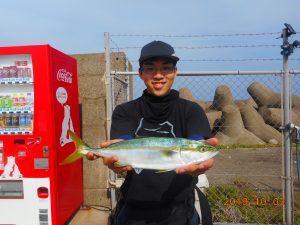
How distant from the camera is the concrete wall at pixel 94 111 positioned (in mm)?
5527

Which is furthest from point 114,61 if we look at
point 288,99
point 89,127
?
point 288,99

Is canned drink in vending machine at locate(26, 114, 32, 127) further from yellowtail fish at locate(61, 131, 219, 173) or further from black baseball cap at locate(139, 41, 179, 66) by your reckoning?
black baseball cap at locate(139, 41, 179, 66)

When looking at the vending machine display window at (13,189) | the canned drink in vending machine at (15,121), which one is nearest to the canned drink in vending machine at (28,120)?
the canned drink in vending machine at (15,121)

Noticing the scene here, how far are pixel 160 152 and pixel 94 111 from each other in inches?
135

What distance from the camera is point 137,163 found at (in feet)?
7.72

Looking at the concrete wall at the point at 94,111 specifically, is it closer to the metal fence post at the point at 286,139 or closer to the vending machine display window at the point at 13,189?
the vending machine display window at the point at 13,189

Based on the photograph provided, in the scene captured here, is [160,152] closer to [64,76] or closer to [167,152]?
[167,152]

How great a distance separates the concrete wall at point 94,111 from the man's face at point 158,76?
308 cm

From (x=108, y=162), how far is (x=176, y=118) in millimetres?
630

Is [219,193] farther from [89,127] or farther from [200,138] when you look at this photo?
[200,138]

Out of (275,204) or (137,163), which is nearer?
(137,163)

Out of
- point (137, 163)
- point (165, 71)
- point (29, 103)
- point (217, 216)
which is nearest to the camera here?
point (137, 163)

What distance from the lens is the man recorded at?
7.91ft

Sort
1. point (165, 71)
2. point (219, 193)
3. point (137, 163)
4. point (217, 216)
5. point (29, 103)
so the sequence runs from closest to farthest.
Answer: point (137, 163), point (165, 71), point (29, 103), point (217, 216), point (219, 193)
